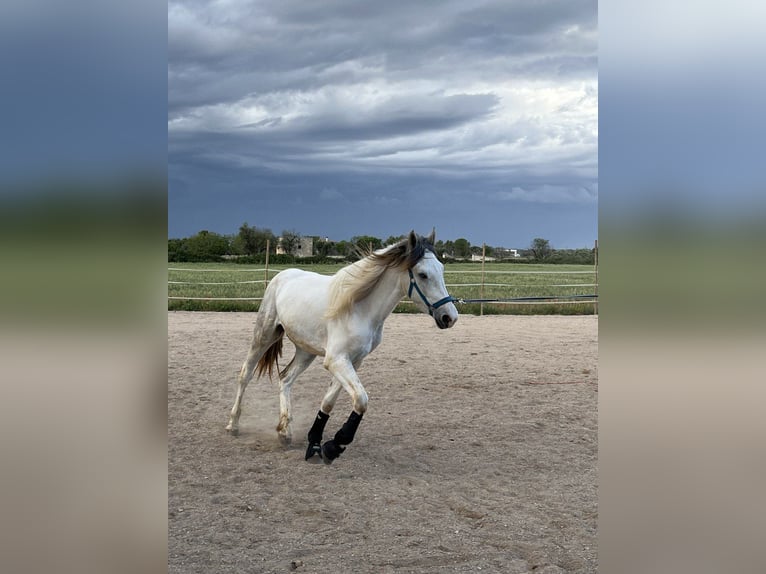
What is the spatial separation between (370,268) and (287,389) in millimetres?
1304

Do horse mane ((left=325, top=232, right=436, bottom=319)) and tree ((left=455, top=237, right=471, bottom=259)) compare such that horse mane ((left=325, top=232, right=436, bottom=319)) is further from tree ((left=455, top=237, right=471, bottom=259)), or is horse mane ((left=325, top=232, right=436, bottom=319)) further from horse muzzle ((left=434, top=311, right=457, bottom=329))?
tree ((left=455, top=237, right=471, bottom=259))

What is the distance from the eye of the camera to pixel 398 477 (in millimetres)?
4254

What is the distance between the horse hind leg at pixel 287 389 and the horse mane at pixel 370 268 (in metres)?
0.79

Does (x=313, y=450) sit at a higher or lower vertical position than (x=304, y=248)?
lower

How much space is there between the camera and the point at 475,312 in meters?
15.3

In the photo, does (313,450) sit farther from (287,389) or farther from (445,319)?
(445,319)

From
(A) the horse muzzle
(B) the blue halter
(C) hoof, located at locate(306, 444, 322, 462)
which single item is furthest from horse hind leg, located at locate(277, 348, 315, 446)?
(A) the horse muzzle

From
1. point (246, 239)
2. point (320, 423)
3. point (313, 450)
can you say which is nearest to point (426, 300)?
point (320, 423)

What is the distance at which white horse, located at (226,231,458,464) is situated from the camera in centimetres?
413

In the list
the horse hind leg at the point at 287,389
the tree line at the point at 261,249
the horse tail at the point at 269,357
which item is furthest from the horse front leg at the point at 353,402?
the tree line at the point at 261,249

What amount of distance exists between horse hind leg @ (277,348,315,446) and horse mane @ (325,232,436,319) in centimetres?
79
